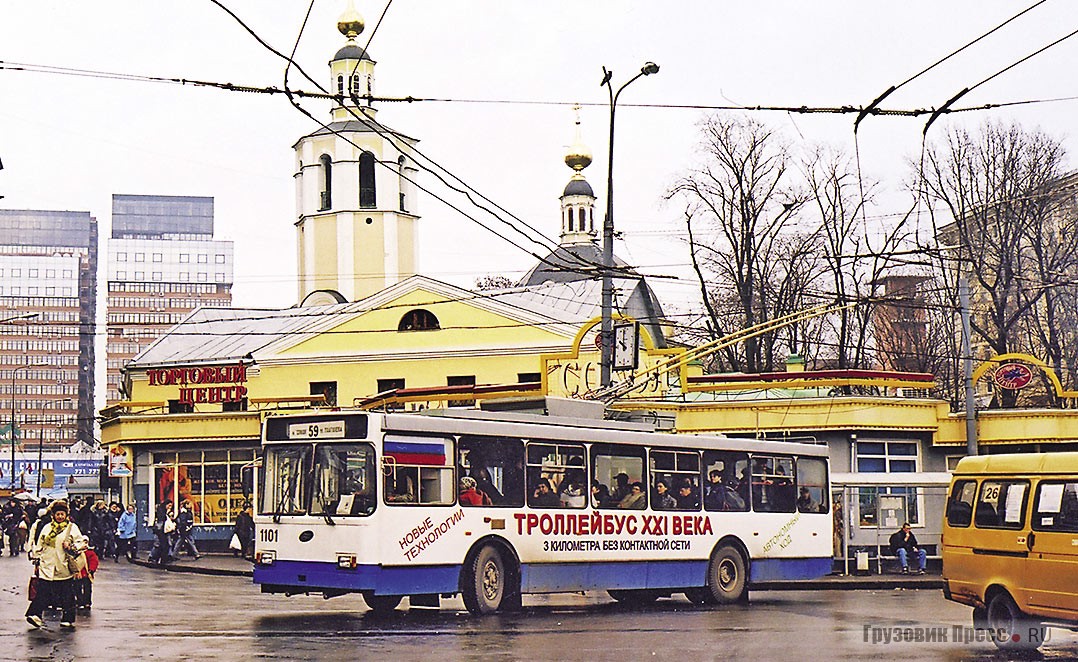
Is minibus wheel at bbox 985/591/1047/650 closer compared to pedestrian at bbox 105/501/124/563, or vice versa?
minibus wheel at bbox 985/591/1047/650

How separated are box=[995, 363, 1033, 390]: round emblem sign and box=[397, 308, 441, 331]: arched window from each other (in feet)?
61.1

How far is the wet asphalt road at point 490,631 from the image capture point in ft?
49.3

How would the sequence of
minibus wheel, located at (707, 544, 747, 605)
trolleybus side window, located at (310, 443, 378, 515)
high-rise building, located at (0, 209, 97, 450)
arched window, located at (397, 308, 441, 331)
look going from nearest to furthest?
trolleybus side window, located at (310, 443, 378, 515)
minibus wheel, located at (707, 544, 747, 605)
arched window, located at (397, 308, 441, 331)
high-rise building, located at (0, 209, 97, 450)

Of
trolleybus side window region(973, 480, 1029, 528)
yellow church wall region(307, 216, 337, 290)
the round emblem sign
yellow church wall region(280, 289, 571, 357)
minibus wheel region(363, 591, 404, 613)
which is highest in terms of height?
yellow church wall region(307, 216, 337, 290)

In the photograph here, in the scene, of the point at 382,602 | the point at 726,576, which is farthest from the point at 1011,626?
the point at 382,602

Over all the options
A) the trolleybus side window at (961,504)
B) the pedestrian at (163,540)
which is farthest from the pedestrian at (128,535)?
the trolleybus side window at (961,504)

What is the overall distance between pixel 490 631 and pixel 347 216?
168 feet

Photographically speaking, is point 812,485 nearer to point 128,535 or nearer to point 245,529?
point 245,529

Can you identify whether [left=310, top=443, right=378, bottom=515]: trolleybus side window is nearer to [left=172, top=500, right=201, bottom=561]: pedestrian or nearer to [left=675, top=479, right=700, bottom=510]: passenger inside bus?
[left=675, top=479, right=700, bottom=510]: passenger inside bus

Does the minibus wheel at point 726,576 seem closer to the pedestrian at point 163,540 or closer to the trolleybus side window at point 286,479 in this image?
the trolleybus side window at point 286,479

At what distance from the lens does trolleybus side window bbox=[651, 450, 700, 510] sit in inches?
890

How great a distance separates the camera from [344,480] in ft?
63.8

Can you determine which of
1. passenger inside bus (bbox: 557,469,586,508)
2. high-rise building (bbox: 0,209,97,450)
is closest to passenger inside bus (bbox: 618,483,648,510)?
passenger inside bus (bbox: 557,469,586,508)

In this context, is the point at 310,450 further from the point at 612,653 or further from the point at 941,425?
the point at 941,425
